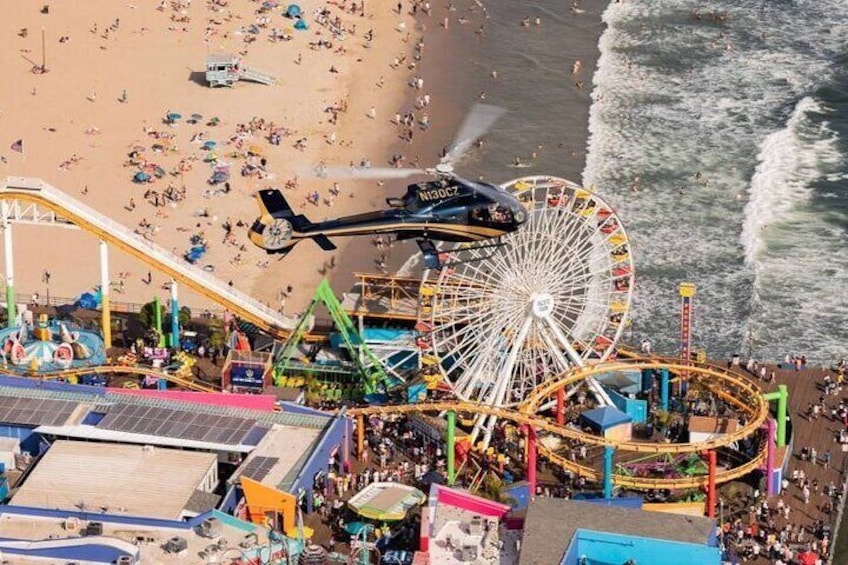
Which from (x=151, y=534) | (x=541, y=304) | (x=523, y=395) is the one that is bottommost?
(x=151, y=534)

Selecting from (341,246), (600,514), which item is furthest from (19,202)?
(600,514)

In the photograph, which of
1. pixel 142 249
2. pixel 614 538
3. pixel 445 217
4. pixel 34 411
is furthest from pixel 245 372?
pixel 614 538

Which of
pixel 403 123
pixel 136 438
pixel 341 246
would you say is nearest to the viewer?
pixel 136 438

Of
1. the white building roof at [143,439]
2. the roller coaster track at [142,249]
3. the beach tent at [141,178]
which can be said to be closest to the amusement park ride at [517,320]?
the roller coaster track at [142,249]

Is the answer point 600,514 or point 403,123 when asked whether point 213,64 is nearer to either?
point 403,123

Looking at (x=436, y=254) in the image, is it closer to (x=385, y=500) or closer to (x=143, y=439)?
(x=385, y=500)

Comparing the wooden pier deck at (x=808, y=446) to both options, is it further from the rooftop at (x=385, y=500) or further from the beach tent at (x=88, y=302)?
the beach tent at (x=88, y=302)
